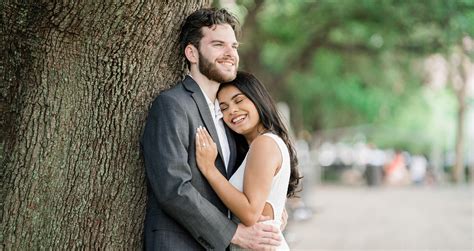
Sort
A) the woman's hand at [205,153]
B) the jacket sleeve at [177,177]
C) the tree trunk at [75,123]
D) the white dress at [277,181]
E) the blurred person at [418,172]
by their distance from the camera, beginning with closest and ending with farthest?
the jacket sleeve at [177,177], the woman's hand at [205,153], the tree trunk at [75,123], the white dress at [277,181], the blurred person at [418,172]

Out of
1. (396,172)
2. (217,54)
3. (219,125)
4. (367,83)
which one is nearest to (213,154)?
(219,125)

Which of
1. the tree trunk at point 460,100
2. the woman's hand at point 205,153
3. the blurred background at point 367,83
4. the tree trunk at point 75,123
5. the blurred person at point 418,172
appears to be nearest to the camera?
the woman's hand at point 205,153

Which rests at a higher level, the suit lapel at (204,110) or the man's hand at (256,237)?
the suit lapel at (204,110)

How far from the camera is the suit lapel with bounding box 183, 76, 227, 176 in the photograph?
13.7 ft

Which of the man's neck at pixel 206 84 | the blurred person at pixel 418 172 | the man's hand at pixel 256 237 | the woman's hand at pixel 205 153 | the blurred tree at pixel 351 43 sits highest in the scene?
the blurred tree at pixel 351 43

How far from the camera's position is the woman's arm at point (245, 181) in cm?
404

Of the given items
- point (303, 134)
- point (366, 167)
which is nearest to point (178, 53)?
point (303, 134)

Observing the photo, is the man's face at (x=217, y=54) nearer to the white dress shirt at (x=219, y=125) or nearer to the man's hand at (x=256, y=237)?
the white dress shirt at (x=219, y=125)

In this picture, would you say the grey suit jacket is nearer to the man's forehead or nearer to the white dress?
the white dress

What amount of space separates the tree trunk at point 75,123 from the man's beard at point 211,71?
0.29 meters

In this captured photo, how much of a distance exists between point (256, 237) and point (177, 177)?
1.88ft

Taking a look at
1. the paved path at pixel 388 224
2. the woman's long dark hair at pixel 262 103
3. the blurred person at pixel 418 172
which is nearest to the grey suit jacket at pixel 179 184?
the woman's long dark hair at pixel 262 103

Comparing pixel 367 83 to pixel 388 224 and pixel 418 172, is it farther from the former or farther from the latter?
pixel 418 172

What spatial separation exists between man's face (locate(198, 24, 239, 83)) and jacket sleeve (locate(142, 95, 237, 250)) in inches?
13.1
